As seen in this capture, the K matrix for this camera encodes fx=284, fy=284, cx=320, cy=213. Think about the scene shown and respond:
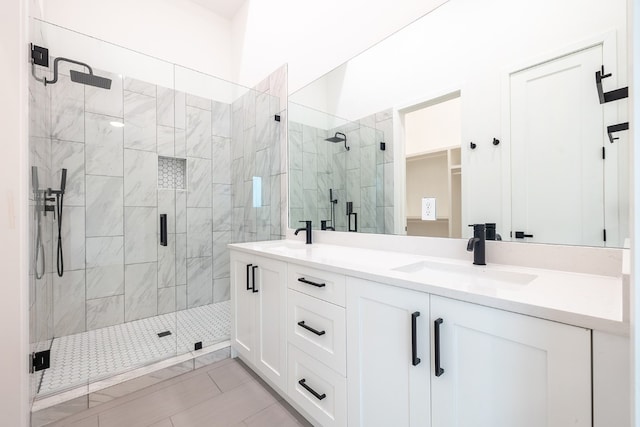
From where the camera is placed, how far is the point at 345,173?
199 centimetres

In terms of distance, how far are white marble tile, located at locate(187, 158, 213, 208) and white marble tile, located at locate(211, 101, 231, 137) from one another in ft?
1.15

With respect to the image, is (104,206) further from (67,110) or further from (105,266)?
(67,110)

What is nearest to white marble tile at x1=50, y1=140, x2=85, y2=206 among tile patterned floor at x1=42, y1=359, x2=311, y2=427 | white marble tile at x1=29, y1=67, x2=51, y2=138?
white marble tile at x1=29, y1=67, x2=51, y2=138

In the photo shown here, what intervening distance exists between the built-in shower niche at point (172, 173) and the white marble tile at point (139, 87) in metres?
0.60

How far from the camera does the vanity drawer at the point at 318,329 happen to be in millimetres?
1170

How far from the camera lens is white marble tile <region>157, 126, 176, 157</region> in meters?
2.60

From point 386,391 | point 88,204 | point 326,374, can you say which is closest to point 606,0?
point 386,391

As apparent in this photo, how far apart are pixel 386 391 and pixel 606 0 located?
156 centimetres

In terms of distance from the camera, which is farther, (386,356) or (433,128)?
(433,128)

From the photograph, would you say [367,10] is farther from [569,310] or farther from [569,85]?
[569,310]

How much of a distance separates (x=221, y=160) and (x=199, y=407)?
84.9 inches

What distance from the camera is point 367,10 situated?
5.86ft

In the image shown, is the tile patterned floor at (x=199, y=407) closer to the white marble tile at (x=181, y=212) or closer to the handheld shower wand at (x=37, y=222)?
the handheld shower wand at (x=37, y=222)

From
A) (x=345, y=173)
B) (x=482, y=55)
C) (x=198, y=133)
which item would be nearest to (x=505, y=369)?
(x=482, y=55)
